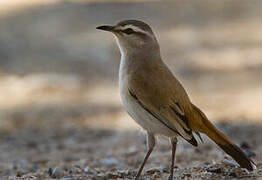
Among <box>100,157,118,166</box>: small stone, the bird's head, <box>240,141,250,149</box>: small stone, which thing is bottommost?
<box>100,157,118,166</box>: small stone

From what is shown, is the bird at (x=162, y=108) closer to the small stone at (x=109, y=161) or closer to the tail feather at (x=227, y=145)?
the tail feather at (x=227, y=145)

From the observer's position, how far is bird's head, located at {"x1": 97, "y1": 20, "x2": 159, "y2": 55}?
7.19 metres

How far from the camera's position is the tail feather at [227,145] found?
21.9 feet

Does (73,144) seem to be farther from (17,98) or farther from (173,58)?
(173,58)

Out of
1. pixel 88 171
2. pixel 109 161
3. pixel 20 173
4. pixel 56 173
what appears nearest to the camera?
pixel 56 173

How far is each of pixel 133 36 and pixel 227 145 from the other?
5.32 ft

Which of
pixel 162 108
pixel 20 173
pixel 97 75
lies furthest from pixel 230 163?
pixel 97 75

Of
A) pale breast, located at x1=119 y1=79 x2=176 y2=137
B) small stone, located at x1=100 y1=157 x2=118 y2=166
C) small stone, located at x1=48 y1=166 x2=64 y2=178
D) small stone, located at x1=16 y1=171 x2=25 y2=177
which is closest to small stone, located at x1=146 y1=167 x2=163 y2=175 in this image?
pale breast, located at x1=119 y1=79 x2=176 y2=137

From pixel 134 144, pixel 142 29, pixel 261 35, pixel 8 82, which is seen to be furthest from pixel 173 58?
pixel 142 29

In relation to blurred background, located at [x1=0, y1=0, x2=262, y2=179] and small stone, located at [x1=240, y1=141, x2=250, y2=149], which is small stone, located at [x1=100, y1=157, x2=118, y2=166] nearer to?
blurred background, located at [x1=0, y1=0, x2=262, y2=179]

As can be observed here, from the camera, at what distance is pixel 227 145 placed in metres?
6.75

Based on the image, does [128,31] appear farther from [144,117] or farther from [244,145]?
[244,145]

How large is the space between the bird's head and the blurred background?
1660mm

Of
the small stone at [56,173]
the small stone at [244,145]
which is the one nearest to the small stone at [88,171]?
the small stone at [56,173]
